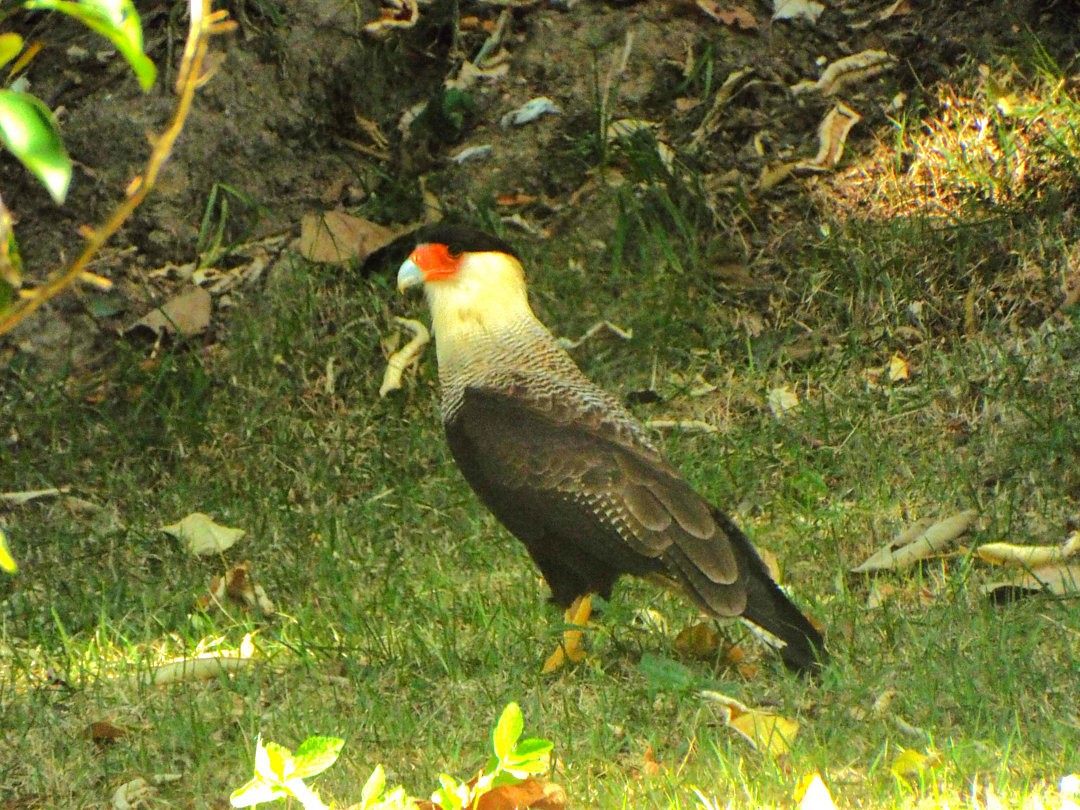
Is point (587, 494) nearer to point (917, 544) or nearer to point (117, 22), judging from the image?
point (917, 544)

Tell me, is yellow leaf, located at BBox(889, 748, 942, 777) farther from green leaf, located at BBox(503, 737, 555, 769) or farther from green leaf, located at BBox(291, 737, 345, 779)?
green leaf, located at BBox(291, 737, 345, 779)

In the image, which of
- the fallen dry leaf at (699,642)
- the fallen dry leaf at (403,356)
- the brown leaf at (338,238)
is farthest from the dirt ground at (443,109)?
the fallen dry leaf at (699,642)

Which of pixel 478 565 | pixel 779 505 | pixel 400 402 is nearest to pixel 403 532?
pixel 478 565

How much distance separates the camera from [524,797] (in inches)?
110

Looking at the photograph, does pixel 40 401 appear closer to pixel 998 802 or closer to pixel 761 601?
pixel 761 601

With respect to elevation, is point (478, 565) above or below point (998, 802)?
below

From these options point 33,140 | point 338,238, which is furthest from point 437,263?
point 33,140

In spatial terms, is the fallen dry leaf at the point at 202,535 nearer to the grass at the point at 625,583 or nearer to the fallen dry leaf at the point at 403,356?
the grass at the point at 625,583

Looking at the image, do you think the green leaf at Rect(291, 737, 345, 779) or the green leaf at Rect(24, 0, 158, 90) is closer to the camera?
the green leaf at Rect(24, 0, 158, 90)

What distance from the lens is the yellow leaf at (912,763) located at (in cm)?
323

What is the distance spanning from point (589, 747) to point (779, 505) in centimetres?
178

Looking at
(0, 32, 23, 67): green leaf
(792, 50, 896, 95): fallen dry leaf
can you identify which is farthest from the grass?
(0, 32, 23, 67): green leaf

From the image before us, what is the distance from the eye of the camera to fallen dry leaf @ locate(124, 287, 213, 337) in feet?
19.7

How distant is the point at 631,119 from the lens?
6.48 meters
